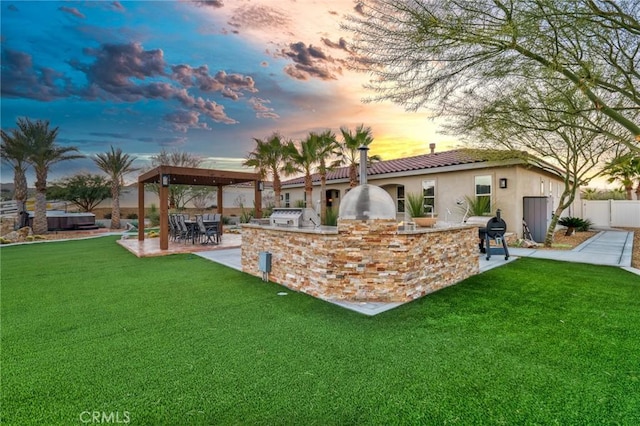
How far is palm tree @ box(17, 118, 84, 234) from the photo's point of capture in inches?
711

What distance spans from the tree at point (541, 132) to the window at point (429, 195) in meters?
3.15

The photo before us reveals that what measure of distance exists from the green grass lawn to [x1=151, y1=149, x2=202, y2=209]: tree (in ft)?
68.7

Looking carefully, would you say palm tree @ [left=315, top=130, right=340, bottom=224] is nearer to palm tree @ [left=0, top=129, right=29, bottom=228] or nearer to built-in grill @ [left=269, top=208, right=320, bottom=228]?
built-in grill @ [left=269, top=208, right=320, bottom=228]

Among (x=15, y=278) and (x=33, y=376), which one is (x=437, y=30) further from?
(x=15, y=278)

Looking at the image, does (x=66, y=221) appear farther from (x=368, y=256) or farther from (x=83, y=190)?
(x=368, y=256)

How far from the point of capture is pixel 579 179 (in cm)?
1191

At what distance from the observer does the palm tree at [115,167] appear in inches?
891

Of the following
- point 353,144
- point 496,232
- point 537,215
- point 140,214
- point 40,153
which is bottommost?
point 496,232

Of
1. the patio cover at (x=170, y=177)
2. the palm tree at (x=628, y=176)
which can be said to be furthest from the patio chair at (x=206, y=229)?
the palm tree at (x=628, y=176)

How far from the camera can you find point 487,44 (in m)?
5.05

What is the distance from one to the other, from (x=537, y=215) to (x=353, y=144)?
8.66m

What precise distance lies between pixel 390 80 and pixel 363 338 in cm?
489

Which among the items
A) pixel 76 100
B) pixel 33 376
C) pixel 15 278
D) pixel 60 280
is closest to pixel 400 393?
pixel 33 376

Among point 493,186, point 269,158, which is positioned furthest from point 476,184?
point 269,158
